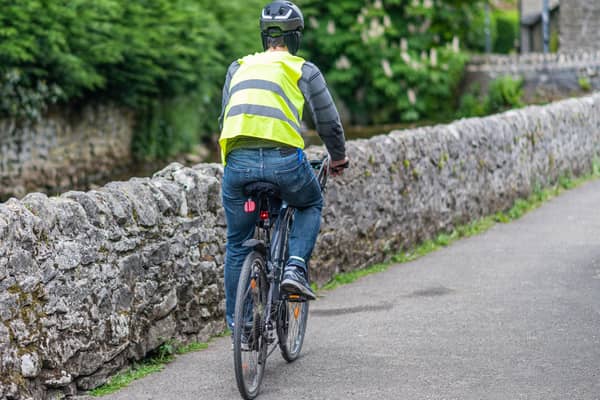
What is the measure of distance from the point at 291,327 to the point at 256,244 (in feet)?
2.93

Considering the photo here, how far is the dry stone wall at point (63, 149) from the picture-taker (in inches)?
1006

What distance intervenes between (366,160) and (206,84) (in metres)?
21.8

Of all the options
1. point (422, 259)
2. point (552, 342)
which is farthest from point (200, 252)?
point (422, 259)

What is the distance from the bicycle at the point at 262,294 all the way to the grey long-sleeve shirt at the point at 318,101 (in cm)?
29

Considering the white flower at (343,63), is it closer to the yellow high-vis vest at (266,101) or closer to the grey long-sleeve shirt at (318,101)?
the grey long-sleeve shirt at (318,101)

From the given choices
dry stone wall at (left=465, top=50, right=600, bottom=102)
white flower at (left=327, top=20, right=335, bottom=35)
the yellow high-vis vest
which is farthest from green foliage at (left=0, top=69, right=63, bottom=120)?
dry stone wall at (left=465, top=50, right=600, bottom=102)

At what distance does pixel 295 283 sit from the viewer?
20.1 feet

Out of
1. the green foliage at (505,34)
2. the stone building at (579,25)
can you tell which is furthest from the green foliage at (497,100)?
the green foliage at (505,34)

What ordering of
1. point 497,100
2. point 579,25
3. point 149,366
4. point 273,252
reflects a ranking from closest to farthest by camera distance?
point 273,252, point 149,366, point 497,100, point 579,25

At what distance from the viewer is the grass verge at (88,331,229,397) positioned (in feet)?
21.0

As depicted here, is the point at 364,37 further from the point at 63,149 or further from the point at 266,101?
the point at 266,101

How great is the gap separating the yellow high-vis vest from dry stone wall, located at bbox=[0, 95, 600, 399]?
96 centimetres

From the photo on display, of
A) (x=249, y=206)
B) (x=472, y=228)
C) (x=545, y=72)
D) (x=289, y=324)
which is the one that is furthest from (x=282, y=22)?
(x=545, y=72)

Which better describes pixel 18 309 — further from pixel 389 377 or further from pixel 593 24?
pixel 593 24
